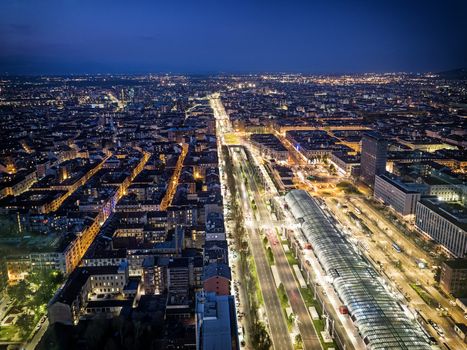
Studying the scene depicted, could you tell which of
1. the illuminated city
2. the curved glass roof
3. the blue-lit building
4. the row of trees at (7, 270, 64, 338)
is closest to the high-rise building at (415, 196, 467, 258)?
the illuminated city

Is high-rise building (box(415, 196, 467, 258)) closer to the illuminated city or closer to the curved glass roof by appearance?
the illuminated city

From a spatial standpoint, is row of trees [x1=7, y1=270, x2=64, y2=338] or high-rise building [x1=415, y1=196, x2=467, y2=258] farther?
high-rise building [x1=415, y1=196, x2=467, y2=258]

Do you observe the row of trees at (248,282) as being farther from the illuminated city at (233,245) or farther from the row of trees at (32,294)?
the row of trees at (32,294)

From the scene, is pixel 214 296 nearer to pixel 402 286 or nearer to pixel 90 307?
pixel 90 307

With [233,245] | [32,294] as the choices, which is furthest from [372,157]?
[32,294]

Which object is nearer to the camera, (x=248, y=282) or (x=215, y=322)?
(x=215, y=322)

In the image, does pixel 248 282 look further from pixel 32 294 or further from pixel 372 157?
pixel 372 157

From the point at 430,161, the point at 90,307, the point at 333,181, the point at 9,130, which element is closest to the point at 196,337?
the point at 90,307
